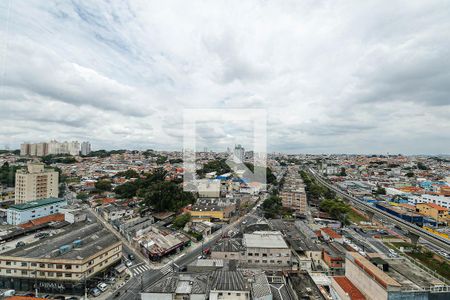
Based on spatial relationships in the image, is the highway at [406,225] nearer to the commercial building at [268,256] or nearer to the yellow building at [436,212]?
the yellow building at [436,212]

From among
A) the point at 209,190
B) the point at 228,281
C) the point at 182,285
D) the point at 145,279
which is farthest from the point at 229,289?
the point at 209,190

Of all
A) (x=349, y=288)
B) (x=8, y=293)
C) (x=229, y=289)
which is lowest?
(x=8, y=293)

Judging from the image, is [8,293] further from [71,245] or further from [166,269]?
[166,269]

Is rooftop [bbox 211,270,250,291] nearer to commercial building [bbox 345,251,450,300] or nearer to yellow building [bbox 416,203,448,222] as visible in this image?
commercial building [bbox 345,251,450,300]

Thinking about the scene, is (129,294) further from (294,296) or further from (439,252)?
(439,252)

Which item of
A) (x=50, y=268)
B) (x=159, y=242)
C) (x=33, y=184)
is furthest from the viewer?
(x=33, y=184)

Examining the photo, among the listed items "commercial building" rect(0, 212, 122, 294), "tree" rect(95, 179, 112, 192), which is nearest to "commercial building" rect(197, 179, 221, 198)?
"tree" rect(95, 179, 112, 192)
